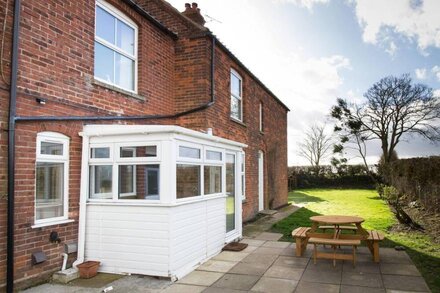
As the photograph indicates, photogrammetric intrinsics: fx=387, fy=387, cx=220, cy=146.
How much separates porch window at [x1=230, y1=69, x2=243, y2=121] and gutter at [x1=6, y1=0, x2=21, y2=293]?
788 cm

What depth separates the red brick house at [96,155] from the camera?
227 inches

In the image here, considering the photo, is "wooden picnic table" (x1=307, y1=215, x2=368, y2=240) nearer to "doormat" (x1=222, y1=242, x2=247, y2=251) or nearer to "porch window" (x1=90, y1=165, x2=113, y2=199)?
"doormat" (x1=222, y1=242, x2=247, y2=251)

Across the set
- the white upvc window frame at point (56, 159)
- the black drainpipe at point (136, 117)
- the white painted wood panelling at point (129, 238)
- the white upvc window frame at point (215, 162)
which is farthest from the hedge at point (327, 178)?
the white upvc window frame at point (56, 159)

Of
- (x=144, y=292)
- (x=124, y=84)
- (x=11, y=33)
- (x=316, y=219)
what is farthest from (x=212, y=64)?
(x=144, y=292)

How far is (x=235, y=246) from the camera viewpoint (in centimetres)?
900

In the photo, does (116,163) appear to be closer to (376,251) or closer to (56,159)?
(56,159)

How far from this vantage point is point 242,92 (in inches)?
551

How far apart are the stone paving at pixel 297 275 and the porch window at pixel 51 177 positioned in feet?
7.76

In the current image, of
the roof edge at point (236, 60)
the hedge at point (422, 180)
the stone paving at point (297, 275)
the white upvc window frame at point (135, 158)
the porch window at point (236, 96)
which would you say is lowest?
the stone paving at point (297, 275)

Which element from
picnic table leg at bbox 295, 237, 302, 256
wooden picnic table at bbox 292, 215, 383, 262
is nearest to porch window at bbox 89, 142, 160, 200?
picnic table leg at bbox 295, 237, 302, 256

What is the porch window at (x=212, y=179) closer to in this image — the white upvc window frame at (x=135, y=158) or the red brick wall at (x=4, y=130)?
the white upvc window frame at (x=135, y=158)

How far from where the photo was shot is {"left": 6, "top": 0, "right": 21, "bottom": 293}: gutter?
17.9 feet

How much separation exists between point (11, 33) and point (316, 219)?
21.8 ft

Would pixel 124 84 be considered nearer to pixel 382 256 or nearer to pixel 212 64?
pixel 212 64
